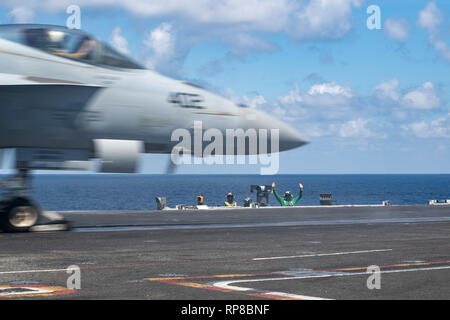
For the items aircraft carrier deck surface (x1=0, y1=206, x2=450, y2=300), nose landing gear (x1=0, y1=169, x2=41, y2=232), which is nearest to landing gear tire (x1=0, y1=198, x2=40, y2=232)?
nose landing gear (x1=0, y1=169, x2=41, y2=232)

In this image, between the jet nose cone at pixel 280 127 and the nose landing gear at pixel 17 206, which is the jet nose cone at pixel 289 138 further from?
the nose landing gear at pixel 17 206

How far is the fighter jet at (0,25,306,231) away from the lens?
19.4 metres

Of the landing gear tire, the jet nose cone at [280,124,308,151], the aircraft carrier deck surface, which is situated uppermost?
the jet nose cone at [280,124,308,151]

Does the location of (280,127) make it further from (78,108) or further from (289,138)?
(78,108)

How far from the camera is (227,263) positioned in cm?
1374

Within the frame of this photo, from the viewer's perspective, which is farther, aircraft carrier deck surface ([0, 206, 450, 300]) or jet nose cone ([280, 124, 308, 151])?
jet nose cone ([280, 124, 308, 151])

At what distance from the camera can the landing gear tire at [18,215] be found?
2053 cm

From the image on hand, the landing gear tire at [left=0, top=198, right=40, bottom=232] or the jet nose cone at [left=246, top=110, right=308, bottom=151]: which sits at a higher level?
the jet nose cone at [left=246, top=110, right=308, bottom=151]

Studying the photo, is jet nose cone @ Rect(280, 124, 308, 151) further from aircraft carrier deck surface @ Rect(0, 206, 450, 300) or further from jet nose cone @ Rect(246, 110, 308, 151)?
aircraft carrier deck surface @ Rect(0, 206, 450, 300)

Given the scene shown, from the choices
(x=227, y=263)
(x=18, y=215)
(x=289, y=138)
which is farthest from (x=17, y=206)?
(x=227, y=263)

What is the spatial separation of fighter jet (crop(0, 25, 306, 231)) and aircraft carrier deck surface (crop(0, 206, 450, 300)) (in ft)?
7.66

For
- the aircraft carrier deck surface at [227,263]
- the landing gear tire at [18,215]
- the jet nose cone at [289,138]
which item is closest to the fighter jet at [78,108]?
the landing gear tire at [18,215]

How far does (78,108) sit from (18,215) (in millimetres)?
3864

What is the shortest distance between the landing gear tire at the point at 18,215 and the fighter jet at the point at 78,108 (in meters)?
0.03
